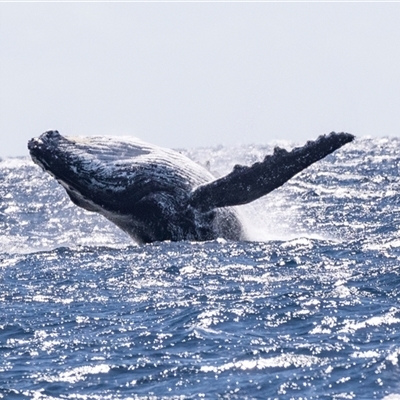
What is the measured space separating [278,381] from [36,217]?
69.8 feet

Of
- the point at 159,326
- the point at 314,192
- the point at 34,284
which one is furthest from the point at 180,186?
the point at 314,192

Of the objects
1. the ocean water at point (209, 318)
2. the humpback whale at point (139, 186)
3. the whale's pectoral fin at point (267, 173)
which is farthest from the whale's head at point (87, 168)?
the whale's pectoral fin at point (267, 173)

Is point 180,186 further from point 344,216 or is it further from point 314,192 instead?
point 314,192

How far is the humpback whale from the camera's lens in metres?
16.7

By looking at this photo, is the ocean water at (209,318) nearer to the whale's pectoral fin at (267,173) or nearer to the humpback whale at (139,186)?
the humpback whale at (139,186)

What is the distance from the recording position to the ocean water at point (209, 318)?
32.1ft

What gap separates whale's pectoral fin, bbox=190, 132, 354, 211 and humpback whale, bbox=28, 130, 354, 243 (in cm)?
5

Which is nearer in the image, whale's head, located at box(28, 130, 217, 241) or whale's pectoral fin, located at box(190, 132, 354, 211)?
whale's pectoral fin, located at box(190, 132, 354, 211)

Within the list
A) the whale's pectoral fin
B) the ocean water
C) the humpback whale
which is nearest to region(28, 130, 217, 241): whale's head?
the humpback whale

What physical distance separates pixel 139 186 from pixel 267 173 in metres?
2.28

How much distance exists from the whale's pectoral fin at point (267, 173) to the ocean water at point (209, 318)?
0.96 meters

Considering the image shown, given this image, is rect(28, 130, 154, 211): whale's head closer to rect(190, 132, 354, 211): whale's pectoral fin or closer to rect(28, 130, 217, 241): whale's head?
rect(28, 130, 217, 241): whale's head

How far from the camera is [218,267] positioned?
602 inches

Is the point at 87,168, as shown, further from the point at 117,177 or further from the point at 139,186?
the point at 139,186
